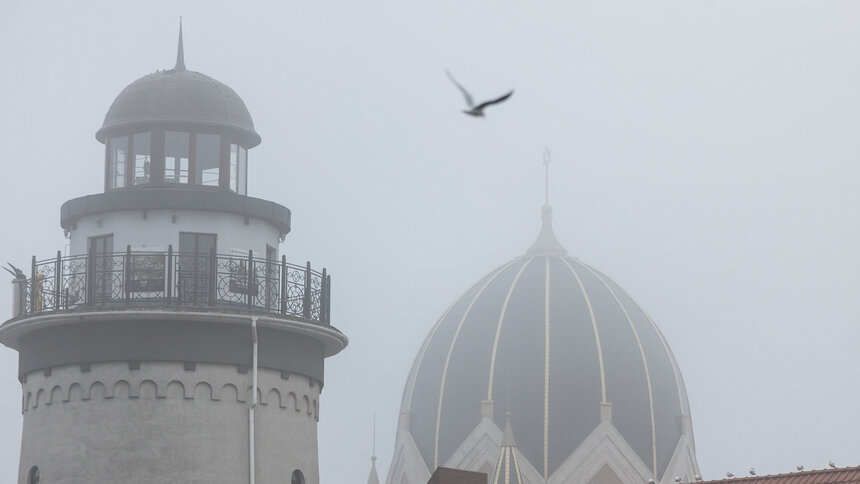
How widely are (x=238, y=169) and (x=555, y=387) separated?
5686cm

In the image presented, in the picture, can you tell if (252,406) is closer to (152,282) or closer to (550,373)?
(152,282)

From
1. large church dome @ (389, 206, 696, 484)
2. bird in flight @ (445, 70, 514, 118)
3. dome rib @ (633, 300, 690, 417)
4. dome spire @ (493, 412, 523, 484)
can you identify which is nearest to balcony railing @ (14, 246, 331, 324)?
bird in flight @ (445, 70, 514, 118)

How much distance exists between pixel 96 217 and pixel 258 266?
2326 millimetres

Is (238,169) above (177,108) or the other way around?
the other way around

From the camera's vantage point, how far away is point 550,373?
3346 inches

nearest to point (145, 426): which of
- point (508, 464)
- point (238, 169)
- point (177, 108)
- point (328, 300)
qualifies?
point (328, 300)

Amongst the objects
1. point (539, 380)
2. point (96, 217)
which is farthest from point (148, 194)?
point (539, 380)

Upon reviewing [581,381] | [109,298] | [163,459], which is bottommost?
[163,459]

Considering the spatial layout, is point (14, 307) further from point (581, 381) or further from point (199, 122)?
point (581, 381)

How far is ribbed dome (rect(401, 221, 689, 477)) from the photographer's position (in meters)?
85.1

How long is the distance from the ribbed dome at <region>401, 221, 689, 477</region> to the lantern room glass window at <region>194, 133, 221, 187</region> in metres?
56.8

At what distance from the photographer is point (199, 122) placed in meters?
28.7

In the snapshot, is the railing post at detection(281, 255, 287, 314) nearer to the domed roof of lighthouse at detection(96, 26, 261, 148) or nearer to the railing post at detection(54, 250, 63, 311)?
the domed roof of lighthouse at detection(96, 26, 261, 148)

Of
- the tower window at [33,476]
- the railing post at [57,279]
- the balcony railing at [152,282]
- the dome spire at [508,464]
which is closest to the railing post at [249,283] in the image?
the balcony railing at [152,282]
